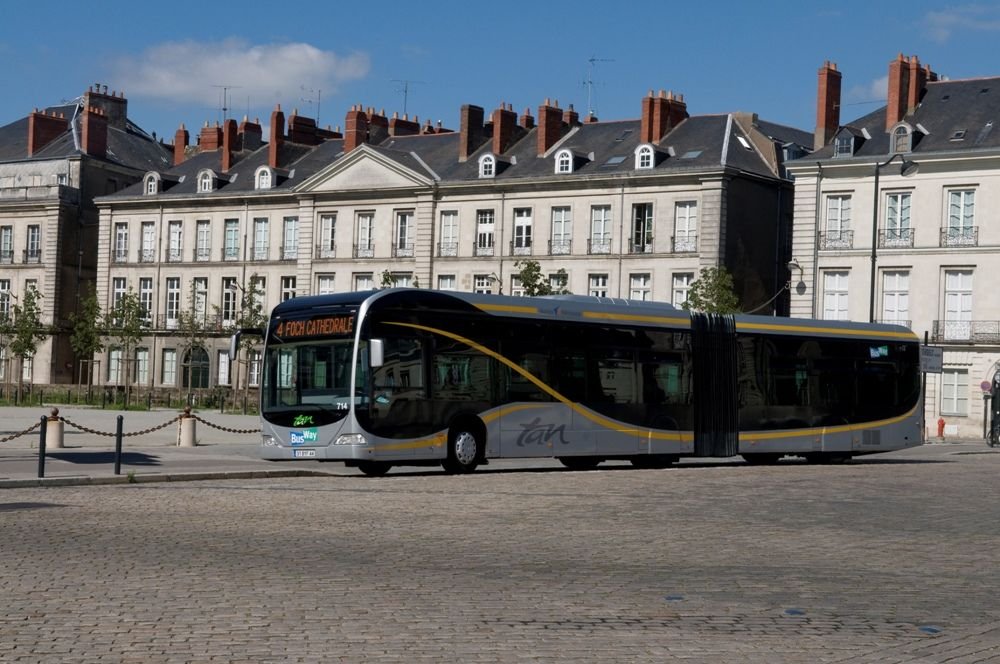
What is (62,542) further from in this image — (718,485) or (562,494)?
(718,485)

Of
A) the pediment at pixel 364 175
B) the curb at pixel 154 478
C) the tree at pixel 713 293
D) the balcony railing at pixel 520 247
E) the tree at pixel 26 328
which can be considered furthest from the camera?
the tree at pixel 26 328

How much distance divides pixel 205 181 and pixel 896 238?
115 feet

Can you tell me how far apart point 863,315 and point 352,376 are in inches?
1508

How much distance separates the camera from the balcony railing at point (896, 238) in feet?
193

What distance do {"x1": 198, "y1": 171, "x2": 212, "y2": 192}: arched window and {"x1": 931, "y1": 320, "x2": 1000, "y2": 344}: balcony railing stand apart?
120 ft

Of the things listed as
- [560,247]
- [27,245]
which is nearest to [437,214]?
[560,247]

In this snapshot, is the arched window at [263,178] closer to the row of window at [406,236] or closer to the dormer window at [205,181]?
the row of window at [406,236]

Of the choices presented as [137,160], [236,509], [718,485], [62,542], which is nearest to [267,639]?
[62,542]

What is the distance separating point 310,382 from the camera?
83.0 feet

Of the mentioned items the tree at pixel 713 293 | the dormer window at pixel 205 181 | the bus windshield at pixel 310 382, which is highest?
the dormer window at pixel 205 181

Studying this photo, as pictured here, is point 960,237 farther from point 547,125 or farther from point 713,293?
point 547,125

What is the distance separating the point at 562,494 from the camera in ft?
70.1

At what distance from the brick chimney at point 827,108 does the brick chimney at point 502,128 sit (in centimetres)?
1420

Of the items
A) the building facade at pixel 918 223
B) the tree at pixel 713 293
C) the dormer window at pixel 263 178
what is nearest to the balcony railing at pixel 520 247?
the tree at pixel 713 293
